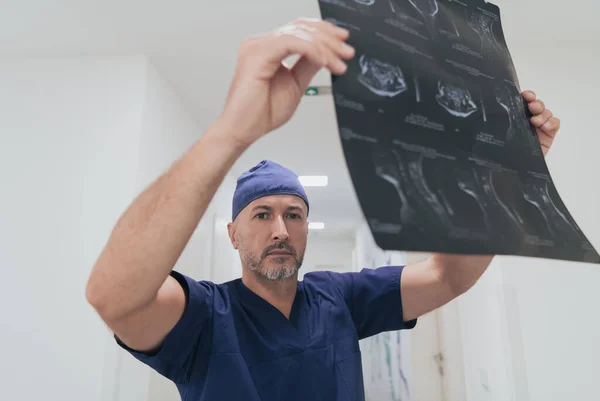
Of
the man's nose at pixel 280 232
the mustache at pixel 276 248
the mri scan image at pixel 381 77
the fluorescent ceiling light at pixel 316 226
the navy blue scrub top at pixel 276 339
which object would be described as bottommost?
the navy blue scrub top at pixel 276 339

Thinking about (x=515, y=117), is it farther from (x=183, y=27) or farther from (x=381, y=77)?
(x=183, y=27)

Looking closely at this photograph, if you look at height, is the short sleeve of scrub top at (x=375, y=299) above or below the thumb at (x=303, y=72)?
below

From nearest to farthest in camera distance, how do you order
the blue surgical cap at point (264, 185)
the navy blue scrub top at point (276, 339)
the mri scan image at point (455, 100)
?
the mri scan image at point (455, 100) < the navy blue scrub top at point (276, 339) < the blue surgical cap at point (264, 185)

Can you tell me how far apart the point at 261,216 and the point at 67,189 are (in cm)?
98

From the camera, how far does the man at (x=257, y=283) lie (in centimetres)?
47

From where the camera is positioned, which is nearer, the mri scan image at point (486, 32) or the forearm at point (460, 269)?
the mri scan image at point (486, 32)

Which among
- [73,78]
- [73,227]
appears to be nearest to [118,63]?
[73,78]

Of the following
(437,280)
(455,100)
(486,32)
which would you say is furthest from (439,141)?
(437,280)

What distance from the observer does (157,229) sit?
0.47 meters

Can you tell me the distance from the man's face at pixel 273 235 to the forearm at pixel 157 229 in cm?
44

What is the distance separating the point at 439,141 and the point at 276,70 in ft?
0.74

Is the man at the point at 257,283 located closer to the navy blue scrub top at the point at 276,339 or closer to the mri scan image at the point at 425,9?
the navy blue scrub top at the point at 276,339

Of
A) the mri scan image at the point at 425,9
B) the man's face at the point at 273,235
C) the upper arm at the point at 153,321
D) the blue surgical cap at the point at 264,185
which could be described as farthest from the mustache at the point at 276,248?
the mri scan image at the point at 425,9

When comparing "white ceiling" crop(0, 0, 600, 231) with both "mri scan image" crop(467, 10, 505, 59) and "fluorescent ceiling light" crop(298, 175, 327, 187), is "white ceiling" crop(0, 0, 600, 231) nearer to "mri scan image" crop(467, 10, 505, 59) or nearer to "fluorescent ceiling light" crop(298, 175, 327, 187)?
"mri scan image" crop(467, 10, 505, 59)
